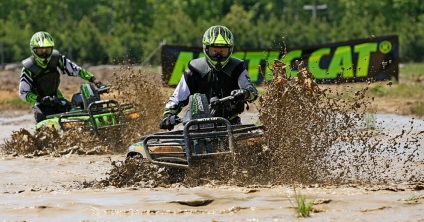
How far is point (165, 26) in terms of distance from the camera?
170ft

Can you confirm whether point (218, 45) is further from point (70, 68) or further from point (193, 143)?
point (70, 68)

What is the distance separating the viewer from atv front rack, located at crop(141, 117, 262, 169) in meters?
10.1

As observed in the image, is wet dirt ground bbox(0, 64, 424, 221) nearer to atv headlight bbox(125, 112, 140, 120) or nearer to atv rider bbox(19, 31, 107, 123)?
atv headlight bbox(125, 112, 140, 120)

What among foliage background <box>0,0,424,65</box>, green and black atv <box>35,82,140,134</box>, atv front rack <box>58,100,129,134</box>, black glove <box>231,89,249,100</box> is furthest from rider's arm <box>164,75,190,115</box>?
foliage background <box>0,0,424,65</box>

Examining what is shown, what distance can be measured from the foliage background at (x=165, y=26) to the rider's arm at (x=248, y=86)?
3427 centimetres

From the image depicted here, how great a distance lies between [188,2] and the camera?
57656mm

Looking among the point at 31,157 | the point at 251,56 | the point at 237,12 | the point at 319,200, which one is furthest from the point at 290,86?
the point at 237,12

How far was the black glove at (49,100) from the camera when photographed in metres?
15.8

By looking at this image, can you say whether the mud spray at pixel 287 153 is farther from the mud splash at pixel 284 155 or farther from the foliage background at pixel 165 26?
the foliage background at pixel 165 26

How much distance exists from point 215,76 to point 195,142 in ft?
4.78

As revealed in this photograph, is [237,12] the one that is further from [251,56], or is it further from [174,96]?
[174,96]

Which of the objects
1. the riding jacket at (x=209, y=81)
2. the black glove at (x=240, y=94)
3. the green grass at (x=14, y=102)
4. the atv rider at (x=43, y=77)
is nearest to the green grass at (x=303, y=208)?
the black glove at (x=240, y=94)

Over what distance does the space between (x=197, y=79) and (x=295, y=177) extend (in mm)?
2059

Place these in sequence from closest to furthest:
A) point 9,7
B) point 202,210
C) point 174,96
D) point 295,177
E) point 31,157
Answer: point 202,210 < point 295,177 < point 174,96 < point 31,157 < point 9,7
